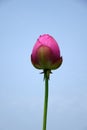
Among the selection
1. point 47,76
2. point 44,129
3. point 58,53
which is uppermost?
point 58,53

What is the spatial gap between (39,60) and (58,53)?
99mm

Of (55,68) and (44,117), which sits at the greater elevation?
(55,68)

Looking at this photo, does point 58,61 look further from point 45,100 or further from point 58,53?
point 45,100

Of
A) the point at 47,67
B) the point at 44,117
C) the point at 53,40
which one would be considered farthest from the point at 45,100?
the point at 53,40

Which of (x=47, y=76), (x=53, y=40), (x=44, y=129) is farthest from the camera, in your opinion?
(x=53, y=40)

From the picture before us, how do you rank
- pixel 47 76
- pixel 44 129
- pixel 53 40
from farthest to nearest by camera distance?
pixel 53 40 < pixel 47 76 < pixel 44 129

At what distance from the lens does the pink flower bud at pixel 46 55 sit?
800mm

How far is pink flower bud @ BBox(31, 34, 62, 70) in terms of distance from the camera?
2.62 feet

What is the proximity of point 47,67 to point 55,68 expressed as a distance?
0.04 m

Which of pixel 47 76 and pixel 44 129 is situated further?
pixel 47 76

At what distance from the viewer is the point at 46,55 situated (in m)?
0.80

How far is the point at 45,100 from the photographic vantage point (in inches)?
26.3

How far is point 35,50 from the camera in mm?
840

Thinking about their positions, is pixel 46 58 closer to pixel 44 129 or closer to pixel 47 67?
pixel 47 67
